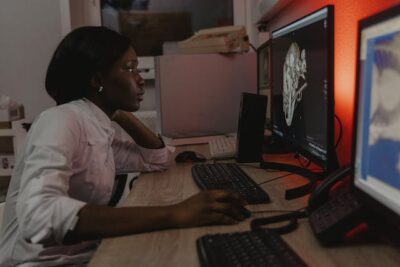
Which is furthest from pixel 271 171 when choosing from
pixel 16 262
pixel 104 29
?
pixel 16 262

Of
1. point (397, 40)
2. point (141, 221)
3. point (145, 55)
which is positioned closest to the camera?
point (397, 40)

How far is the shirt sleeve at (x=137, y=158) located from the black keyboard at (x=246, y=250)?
82 centimetres

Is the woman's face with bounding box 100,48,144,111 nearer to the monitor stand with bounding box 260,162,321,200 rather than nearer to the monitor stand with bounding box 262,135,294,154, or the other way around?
the monitor stand with bounding box 260,162,321,200

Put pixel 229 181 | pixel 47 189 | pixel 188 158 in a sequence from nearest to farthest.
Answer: pixel 47 189 → pixel 229 181 → pixel 188 158

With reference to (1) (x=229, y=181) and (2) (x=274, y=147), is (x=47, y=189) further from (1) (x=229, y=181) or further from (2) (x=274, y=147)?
(2) (x=274, y=147)

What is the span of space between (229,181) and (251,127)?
42cm

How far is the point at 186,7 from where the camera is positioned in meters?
3.17

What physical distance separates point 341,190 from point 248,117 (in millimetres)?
747

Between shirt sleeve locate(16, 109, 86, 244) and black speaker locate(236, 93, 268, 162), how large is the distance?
29.6 inches

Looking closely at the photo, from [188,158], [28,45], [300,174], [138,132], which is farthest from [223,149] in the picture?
[28,45]

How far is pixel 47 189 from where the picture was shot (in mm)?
908

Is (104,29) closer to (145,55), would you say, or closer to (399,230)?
(399,230)

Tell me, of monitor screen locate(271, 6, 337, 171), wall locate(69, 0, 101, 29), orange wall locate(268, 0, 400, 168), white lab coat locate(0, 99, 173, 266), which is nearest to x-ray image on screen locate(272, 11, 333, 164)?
monitor screen locate(271, 6, 337, 171)

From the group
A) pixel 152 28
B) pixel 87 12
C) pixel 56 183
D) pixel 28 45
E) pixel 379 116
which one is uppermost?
pixel 87 12
